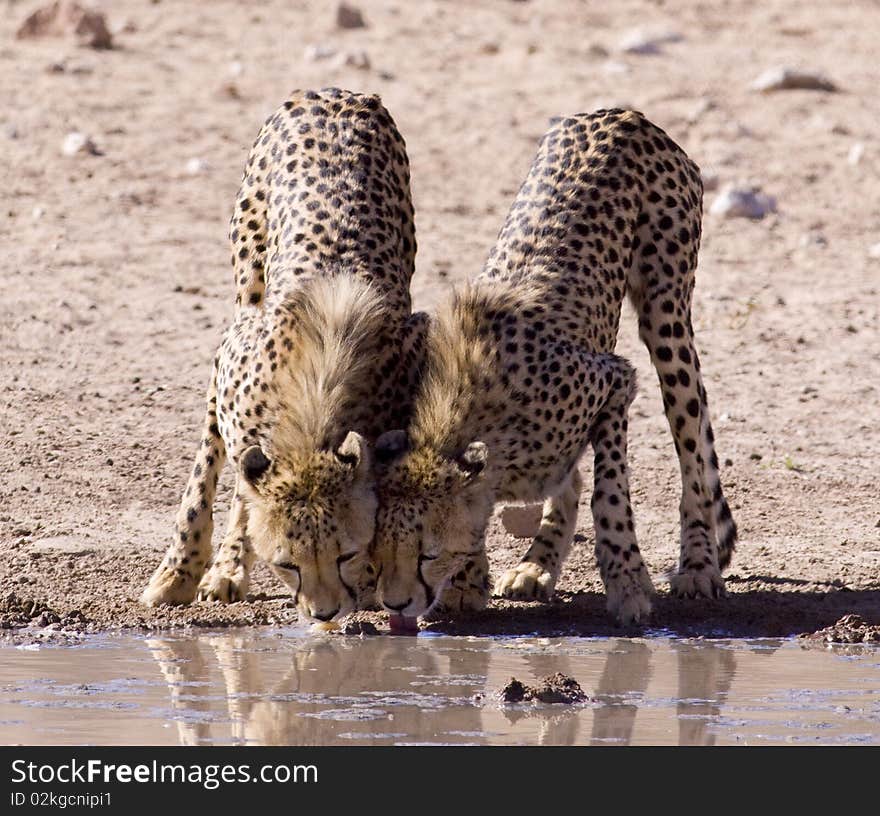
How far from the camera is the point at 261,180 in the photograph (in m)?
7.69

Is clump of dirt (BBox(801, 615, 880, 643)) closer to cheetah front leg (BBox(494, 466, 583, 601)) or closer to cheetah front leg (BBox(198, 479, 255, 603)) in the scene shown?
cheetah front leg (BBox(494, 466, 583, 601))

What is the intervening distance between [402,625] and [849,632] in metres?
1.43

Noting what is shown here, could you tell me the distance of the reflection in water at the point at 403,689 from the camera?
530cm

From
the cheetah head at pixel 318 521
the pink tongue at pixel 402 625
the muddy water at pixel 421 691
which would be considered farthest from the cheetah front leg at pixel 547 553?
the cheetah head at pixel 318 521

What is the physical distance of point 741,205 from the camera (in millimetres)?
12070

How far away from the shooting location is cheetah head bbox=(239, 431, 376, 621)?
20.1 feet

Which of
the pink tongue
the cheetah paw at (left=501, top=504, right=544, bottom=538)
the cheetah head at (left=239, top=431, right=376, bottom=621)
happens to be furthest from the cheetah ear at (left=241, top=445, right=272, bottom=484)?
the cheetah paw at (left=501, top=504, right=544, bottom=538)

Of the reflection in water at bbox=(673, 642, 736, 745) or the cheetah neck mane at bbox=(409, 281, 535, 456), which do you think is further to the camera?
the cheetah neck mane at bbox=(409, 281, 535, 456)

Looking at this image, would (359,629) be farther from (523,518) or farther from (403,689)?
(523,518)

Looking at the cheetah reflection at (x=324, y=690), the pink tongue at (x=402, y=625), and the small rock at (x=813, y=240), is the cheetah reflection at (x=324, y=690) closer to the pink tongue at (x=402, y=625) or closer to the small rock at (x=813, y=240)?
the pink tongue at (x=402, y=625)

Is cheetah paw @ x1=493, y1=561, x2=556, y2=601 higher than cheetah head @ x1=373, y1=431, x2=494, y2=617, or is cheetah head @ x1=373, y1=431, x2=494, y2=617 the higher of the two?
cheetah head @ x1=373, y1=431, x2=494, y2=617

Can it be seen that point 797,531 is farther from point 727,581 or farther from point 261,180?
point 261,180

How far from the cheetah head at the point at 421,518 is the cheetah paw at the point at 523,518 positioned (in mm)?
1577

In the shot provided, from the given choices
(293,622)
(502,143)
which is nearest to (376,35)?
(502,143)
